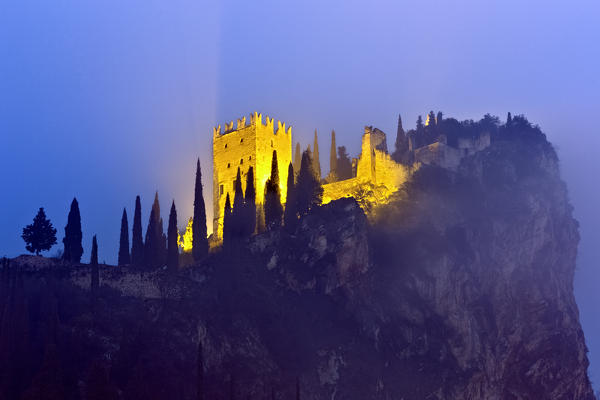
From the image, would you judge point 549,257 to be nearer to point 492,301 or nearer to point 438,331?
point 492,301

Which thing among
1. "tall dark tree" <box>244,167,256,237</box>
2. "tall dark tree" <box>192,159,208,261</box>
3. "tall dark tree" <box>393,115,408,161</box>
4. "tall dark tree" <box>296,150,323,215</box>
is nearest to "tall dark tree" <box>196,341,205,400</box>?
"tall dark tree" <box>192,159,208,261</box>

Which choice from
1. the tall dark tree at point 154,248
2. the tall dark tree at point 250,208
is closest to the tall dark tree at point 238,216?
the tall dark tree at point 250,208

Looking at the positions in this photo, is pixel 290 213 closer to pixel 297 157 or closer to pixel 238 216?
pixel 238 216

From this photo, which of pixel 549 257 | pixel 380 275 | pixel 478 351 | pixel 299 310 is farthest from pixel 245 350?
pixel 549 257

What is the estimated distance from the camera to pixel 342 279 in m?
56.7

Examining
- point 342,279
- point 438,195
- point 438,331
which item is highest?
point 438,195

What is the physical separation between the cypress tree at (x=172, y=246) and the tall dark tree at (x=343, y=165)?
22102 millimetres

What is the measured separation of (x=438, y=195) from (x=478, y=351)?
15.8m

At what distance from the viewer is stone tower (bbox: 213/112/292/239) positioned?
2778 inches

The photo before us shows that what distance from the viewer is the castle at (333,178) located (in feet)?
218

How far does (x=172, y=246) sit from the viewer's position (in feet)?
179

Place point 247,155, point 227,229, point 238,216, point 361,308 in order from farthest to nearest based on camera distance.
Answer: point 247,155, point 238,216, point 227,229, point 361,308

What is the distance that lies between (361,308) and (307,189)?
12.8m

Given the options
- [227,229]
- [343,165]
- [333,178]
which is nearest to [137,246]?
[227,229]
